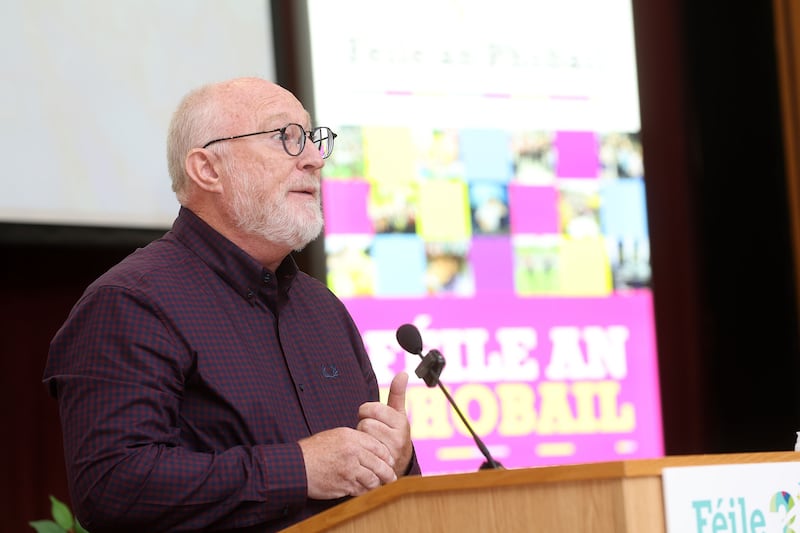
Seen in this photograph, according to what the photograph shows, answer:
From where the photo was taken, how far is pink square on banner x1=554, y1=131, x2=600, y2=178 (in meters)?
4.61

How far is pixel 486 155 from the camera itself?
177 inches

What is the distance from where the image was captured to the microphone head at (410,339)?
1927 mm

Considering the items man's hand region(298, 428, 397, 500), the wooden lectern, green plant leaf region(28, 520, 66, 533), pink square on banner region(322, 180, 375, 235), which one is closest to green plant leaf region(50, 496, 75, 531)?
green plant leaf region(28, 520, 66, 533)

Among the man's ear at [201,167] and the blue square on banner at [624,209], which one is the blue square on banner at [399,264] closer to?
the blue square on banner at [624,209]

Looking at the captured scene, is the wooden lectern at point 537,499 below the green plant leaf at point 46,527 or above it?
above

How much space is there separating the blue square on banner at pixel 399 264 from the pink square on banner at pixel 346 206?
9 cm

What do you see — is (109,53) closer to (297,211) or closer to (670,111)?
(297,211)

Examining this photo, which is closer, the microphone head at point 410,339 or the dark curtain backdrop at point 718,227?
the microphone head at point 410,339

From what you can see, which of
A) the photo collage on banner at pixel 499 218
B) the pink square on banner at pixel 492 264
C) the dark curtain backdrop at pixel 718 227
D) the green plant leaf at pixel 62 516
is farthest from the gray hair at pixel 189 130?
the dark curtain backdrop at pixel 718 227

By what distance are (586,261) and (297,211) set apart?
256cm

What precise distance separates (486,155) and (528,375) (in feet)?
2.96

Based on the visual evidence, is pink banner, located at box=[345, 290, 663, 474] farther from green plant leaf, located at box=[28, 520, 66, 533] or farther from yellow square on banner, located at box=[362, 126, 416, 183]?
green plant leaf, located at box=[28, 520, 66, 533]

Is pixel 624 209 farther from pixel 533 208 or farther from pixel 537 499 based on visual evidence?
pixel 537 499

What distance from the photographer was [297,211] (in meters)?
2.21
